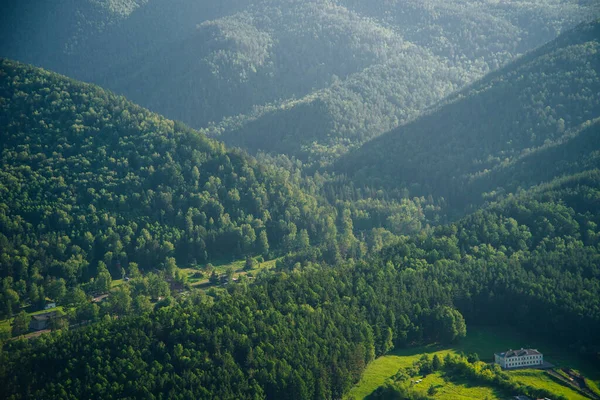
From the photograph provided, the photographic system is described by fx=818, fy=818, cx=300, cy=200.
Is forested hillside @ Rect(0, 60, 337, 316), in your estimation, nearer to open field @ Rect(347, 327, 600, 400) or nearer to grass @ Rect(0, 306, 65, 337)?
grass @ Rect(0, 306, 65, 337)

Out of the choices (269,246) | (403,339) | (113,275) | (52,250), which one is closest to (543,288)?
(403,339)

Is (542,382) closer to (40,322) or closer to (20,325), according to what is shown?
(40,322)

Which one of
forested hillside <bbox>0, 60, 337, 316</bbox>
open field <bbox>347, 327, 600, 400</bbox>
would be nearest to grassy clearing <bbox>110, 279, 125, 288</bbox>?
forested hillside <bbox>0, 60, 337, 316</bbox>

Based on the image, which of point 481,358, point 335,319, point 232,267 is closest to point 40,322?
point 232,267

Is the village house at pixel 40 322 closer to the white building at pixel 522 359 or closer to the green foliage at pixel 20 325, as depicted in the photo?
the green foliage at pixel 20 325

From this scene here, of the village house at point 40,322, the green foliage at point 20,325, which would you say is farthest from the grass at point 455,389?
the green foliage at point 20,325

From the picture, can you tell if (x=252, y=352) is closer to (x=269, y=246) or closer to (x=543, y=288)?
(x=543, y=288)
